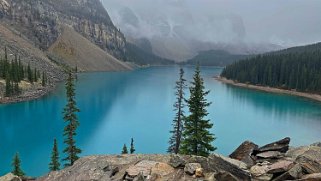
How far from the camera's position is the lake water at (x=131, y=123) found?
207ft

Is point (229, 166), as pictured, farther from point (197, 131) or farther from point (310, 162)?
point (197, 131)

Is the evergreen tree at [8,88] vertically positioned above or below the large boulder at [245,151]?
below

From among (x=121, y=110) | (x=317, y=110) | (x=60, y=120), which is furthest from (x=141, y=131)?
(x=317, y=110)

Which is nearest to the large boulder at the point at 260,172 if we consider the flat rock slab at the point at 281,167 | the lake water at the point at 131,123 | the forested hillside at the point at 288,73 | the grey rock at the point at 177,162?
the flat rock slab at the point at 281,167

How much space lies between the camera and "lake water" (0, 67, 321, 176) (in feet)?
207

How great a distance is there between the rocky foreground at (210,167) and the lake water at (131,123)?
3088cm

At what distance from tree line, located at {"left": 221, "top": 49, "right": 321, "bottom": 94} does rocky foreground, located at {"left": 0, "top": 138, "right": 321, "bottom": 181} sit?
467 ft

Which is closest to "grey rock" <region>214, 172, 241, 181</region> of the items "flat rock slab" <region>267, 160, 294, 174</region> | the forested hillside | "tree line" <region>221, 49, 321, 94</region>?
"flat rock slab" <region>267, 160, 294, 174</region>

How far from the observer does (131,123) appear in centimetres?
8362

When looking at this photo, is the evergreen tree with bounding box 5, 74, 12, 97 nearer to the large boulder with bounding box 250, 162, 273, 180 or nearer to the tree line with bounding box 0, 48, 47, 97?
the tree line with bounding box 0, 48, 47, 97

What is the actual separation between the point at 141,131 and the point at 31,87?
2929 inches

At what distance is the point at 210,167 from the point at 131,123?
2625 inches

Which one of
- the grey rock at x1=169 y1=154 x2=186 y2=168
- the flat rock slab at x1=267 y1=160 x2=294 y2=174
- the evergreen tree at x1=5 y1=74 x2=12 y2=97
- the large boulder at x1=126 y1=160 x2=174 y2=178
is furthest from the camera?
the evergreen tree at x1=5 y1=74 x2=12 y2=97

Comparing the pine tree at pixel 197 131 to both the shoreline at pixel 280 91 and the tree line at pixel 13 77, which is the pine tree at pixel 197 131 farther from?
the shoreline at pixel 280 91
